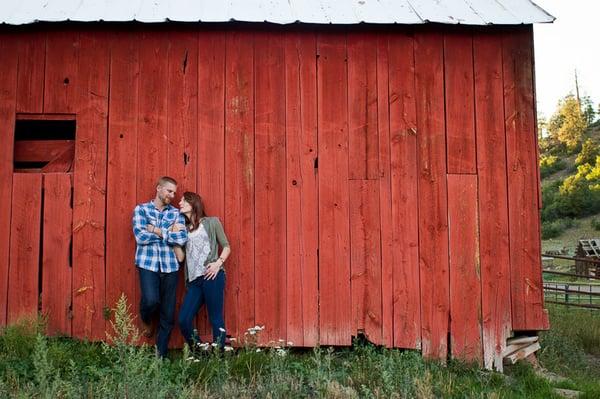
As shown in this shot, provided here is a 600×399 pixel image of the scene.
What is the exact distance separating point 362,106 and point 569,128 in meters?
58.9

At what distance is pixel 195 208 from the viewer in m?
5.96

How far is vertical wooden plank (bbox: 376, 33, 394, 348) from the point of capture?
6.23 metres

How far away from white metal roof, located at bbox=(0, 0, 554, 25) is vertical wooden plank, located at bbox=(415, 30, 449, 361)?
41 cm

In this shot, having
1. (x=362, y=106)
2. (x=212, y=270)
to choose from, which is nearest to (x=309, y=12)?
(x=362, y=106)

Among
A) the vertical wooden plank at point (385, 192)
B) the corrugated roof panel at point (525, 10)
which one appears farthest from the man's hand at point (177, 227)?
the corrugated roof panel at point (525, 10)

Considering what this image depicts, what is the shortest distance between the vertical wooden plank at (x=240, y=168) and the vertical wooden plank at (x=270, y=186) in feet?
0.25

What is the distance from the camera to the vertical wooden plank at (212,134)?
623 centimetres

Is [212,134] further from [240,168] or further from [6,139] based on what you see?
[6,139]

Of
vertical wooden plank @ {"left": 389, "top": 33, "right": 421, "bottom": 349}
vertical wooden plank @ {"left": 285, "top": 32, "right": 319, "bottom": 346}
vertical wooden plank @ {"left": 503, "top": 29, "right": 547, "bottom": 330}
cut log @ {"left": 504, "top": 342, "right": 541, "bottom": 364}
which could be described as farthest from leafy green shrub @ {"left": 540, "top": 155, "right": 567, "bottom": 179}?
vertical wooden plank @ {"left": 285, "top": 32, "right": 319, "bottom": 346}

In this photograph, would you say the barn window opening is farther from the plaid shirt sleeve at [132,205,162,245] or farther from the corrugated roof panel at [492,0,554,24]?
the corrugated roof panel at [492,0,554,24]

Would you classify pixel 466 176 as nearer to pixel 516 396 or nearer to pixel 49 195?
pixel 516 396

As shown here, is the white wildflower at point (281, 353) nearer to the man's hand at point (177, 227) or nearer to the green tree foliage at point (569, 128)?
the man's hand at point (177, 227)

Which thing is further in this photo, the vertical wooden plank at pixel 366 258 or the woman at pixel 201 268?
the vertical wooden plank at pixel 366 258

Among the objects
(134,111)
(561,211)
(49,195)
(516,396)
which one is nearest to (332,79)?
(134,111)
